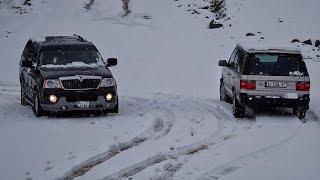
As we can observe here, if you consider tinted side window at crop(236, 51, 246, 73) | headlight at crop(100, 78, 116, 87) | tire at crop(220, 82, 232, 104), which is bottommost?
tire at crop(220, 82, 232, 104)

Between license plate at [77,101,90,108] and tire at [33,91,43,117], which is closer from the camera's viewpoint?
license plate at [77,101,90,108]

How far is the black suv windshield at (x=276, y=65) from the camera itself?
1444cm

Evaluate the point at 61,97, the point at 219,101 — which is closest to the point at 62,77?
the point at 61,97

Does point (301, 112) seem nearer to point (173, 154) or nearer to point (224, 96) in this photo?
point (224, 96)

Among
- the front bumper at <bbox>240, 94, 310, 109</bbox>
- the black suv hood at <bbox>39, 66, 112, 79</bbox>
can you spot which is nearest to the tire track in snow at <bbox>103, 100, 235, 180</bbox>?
the front bumper at <bbox>240, 94, 310, 109</bbox>

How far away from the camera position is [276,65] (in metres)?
14.5

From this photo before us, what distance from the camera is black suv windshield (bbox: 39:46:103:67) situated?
15.4 meters

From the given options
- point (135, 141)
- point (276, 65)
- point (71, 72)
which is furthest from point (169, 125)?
point (276, 65)

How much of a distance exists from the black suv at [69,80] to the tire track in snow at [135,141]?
1345 millimetres

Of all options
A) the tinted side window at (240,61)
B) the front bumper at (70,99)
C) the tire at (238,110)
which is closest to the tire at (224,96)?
the tinted side window at (240,61)

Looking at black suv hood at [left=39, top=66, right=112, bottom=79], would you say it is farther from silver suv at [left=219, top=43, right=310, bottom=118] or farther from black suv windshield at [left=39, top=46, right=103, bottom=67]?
silver suv at [left=219, top=43, right=310, bottom=118]

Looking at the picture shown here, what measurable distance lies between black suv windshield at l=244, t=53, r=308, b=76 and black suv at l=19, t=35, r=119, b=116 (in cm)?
338

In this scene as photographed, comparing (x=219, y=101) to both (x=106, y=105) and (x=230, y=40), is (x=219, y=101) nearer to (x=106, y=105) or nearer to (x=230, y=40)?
(x=106, y=105)

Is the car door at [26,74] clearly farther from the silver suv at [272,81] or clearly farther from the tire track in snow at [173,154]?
the silver suv at [272,81]
